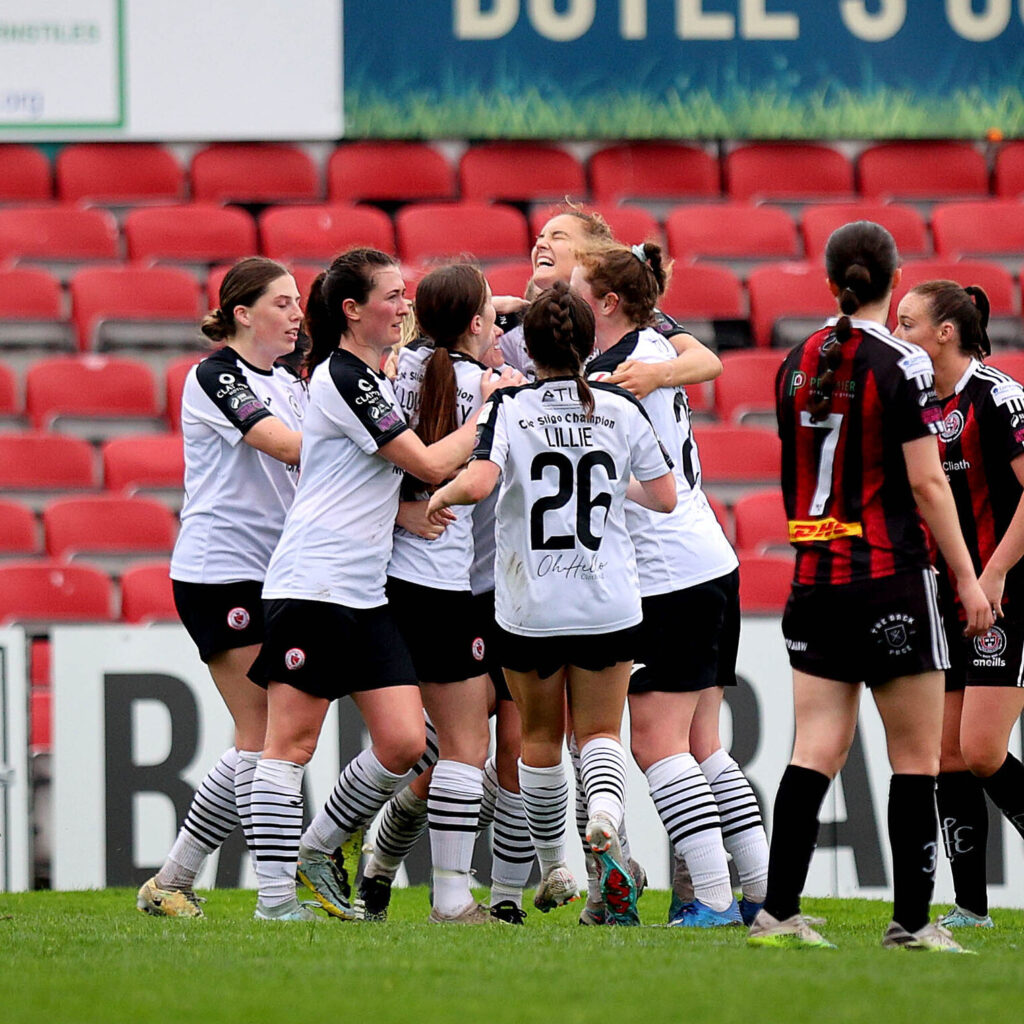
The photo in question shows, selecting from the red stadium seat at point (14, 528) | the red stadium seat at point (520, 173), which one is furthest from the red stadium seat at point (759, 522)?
the red stadium seat at point (14, 528)

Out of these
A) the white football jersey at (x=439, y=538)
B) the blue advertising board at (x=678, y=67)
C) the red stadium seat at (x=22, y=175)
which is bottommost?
the white football jersey at (x=439, y=538)

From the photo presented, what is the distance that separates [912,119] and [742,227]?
141 cm

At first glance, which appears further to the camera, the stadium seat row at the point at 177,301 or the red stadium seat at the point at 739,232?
the red stadium seat at the point at 739,232

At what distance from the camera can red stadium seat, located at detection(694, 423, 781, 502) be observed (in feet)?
31.2

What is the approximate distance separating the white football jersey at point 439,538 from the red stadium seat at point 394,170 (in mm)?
6455

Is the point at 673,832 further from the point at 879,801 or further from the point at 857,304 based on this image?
the point at 879,801

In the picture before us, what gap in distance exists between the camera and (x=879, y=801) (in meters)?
7.09

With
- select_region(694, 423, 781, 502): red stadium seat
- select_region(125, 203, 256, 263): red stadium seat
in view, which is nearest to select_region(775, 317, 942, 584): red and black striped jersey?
select_region(694, 423, 781, 502): red stadium seat

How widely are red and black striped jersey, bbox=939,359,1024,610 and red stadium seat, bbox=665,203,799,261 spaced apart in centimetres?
584

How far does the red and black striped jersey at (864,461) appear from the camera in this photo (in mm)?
4238

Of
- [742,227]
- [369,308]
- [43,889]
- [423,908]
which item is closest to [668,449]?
[369,308]

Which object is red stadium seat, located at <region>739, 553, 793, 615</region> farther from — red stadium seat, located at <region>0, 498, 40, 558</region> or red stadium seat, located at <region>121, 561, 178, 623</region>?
red stadium seat, located at <region>0, 498, 40, 558</region>

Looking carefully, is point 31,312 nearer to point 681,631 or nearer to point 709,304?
point 709,304

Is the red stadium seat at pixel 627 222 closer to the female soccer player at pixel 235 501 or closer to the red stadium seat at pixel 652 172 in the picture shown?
the red stadium seat at pixel 652 172
